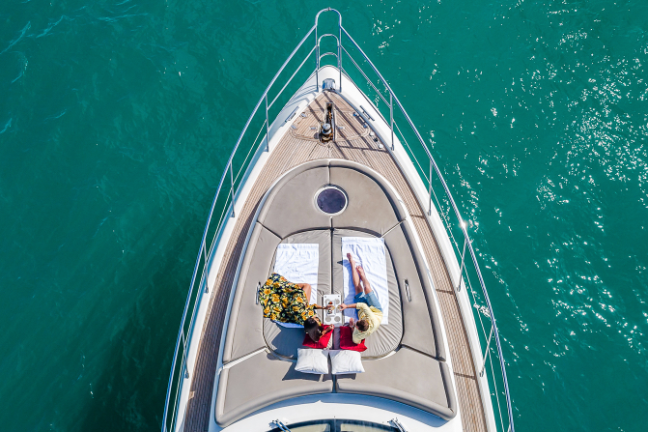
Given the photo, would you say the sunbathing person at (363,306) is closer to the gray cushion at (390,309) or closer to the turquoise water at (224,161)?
the gray cushion at (390,309)

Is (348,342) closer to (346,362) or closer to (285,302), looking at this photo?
(346,362)

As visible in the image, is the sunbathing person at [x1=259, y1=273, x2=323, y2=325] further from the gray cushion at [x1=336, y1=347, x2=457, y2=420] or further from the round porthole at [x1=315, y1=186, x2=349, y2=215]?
the round porthole at [x1=315, y1=186, x2=349, y2=215]

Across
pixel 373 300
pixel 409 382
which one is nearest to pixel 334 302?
pixel 373 300

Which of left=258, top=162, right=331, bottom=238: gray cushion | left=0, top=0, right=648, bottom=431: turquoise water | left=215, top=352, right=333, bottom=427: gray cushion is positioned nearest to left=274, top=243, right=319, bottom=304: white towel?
left=258, top=162, right=331, bottom=238: gray cushion

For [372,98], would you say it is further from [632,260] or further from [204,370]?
[204,370]

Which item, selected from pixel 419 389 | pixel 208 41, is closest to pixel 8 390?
pixel 419 389

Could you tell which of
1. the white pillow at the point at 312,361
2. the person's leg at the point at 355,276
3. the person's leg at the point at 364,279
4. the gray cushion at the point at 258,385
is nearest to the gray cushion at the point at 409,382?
the white pillow at the point at 312,361
